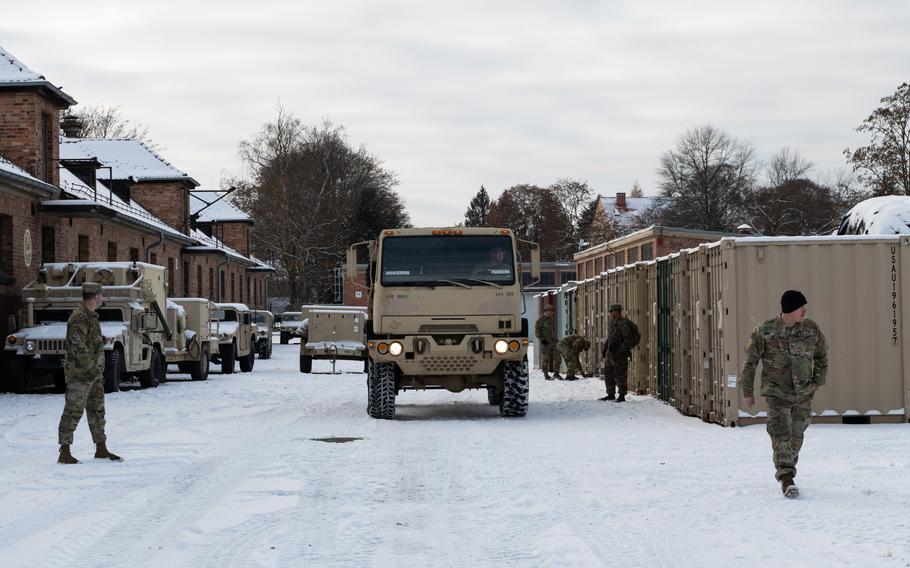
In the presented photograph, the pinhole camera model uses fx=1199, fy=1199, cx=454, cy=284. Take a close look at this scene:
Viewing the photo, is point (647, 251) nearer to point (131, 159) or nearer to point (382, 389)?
point (131, 159)

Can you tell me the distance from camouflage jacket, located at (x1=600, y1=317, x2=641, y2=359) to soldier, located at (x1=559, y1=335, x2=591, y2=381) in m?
6.32

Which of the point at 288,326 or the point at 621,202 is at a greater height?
the point at 621,202

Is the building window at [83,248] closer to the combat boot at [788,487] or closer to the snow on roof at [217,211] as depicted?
the snow on roof at [217,211]

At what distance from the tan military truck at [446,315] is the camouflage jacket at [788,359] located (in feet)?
23.1

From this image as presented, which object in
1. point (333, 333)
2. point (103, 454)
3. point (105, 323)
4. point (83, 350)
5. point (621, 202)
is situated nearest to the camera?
point (83, 350)

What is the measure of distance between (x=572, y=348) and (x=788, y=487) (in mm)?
17313

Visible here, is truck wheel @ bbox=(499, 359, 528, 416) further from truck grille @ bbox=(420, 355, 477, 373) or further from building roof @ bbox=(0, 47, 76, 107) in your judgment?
building roof @ bbox=(0, 47, 76, 107)

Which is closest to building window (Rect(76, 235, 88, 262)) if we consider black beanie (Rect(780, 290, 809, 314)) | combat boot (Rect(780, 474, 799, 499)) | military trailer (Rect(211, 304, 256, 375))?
military trailer (Rect(211, 304, 256, 375))

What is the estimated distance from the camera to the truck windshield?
16.3m

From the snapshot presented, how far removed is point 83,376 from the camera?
1141cm

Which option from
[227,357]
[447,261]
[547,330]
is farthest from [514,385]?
[227,357]

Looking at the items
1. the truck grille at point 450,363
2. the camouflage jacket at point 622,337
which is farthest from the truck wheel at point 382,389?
the camouflage jacket at point 622,337

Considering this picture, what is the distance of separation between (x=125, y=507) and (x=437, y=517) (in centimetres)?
234

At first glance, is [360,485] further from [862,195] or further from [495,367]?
[862,195]
